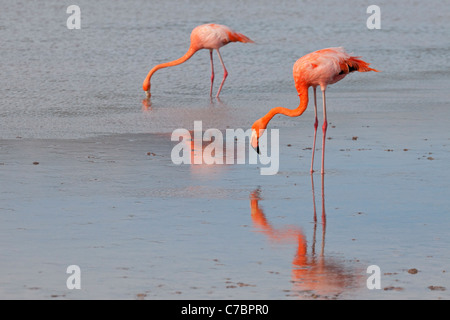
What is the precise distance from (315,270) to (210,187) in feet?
9.78

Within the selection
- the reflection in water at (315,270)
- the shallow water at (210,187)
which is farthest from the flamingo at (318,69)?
the reflection in water at (315,270)

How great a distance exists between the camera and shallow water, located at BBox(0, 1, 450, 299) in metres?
6.54

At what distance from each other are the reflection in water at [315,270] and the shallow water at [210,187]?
0.02 metres

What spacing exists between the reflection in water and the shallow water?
20 millimetres

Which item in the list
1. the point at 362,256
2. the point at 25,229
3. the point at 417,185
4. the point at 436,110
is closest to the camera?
the point at 362,256

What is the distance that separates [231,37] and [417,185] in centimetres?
879

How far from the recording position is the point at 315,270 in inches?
263

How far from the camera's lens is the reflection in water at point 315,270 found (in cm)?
627

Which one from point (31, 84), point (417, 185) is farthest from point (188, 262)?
point (31, 84)

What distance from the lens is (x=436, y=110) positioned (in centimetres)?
1484

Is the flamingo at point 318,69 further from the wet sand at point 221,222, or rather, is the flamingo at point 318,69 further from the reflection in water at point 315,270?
the reflection in water at point 315,270

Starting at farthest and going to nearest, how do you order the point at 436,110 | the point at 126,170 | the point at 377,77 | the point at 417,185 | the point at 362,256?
the point at 377,77, the point at 436,110, the point at 126,170, the point at 417,185, the point at 362,256
